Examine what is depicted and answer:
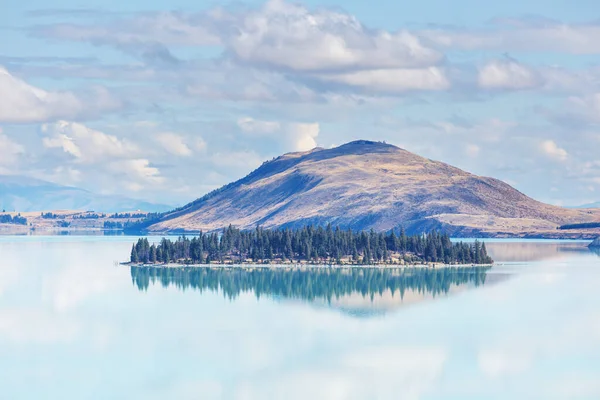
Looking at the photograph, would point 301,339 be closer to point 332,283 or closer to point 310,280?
point 332,283

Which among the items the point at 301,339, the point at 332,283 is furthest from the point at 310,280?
the point at 301,339

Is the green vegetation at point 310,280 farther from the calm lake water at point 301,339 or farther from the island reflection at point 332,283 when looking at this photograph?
the calm lake water at point 301,339

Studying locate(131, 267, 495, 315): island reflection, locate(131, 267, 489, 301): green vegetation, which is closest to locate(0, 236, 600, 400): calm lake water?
locate(131, 267, 495, 315): island reflection

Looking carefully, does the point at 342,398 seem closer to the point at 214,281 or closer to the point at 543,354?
the point at 543,354

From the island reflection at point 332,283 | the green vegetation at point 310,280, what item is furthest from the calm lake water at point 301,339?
the green vegetation at point 310,280

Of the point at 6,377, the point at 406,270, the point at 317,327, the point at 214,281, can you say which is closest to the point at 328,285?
the point at 214,281

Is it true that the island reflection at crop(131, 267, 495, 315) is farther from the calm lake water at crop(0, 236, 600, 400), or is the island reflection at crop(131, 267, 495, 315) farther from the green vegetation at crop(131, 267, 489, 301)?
the calm lake water at crop(0, 236, 600, 400)

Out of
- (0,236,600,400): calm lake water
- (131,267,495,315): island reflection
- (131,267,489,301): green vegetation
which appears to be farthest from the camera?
(131,267,489,301): green vegetation
